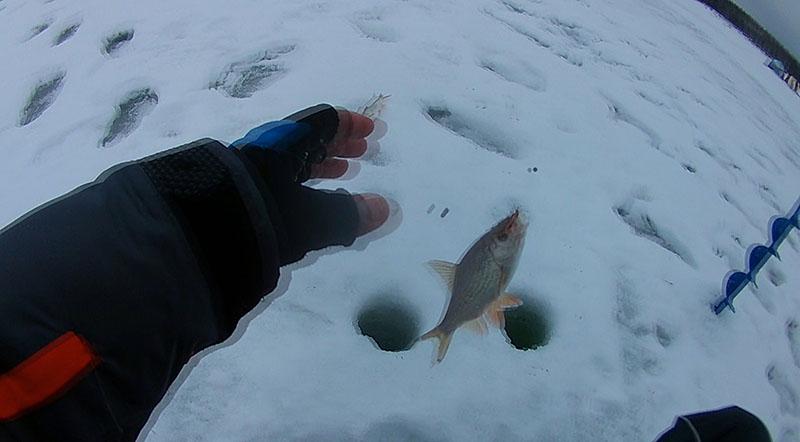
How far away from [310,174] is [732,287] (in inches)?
67.4

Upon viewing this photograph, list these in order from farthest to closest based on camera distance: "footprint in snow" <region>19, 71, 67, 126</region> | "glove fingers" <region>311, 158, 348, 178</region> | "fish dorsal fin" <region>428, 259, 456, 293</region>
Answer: "footprint in snow" <region>19, 71, 67, 126</region>
"glove fingers" <region>311, 158, 348, 178</region>
"fish dorsal fin" <region>428, 259, 456, 293</region>

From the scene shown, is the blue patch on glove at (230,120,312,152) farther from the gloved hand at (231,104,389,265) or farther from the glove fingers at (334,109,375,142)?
the glove fingers at (334,109,375,142)

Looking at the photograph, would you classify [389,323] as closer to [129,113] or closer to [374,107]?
[374,107]

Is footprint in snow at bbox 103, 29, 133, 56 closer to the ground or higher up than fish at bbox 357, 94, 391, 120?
closer to the ground

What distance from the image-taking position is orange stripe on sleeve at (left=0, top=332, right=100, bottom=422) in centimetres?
103

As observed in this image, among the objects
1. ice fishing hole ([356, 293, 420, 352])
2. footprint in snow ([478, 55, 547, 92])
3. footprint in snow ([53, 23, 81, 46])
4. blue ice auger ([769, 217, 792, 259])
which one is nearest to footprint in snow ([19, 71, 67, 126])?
footprint in snow ([53, 23, 81, 46])

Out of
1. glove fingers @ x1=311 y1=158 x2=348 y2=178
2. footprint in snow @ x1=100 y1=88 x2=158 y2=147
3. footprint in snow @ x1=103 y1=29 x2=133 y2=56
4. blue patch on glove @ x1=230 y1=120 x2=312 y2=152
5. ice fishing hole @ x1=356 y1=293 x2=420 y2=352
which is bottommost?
footprint in snow @ x1=103 y1=29 x2=133 y2=56

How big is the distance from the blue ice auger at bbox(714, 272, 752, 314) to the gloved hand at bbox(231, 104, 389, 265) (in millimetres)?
1393

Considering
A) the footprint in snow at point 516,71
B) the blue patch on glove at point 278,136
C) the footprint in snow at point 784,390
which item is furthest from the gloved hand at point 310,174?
the footprint in snow at point 784,390

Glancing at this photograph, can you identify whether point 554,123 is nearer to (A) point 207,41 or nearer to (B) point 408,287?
(B) point 408,287

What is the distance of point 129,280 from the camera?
1244 mm

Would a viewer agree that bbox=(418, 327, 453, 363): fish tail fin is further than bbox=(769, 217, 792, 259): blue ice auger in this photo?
No

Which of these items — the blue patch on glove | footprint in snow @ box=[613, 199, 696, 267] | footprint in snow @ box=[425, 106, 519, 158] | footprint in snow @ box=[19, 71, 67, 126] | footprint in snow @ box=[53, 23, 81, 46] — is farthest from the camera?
footprint in snow @ box=[53, 23, 81, 46]

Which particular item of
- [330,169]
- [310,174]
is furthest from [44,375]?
[330,169]
